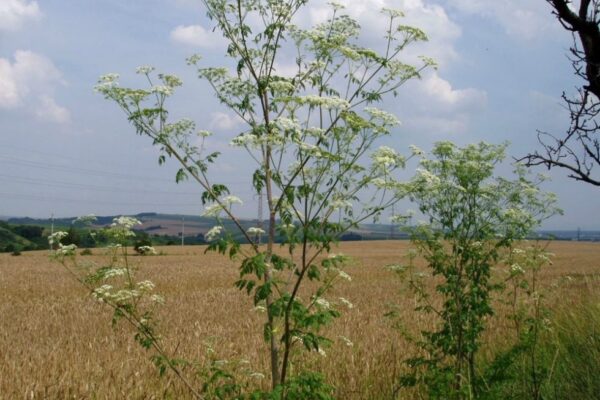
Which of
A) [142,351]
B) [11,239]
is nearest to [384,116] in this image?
[142,351]

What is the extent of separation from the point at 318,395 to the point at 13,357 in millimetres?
5881

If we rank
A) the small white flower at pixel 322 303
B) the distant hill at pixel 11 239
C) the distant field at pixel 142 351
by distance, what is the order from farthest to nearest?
the distant hill at pixel 11 239, the distant field at pixel 142 351, the small white flower at pixel 322 303

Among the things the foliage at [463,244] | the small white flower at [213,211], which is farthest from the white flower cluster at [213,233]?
the foliage at [463,244]

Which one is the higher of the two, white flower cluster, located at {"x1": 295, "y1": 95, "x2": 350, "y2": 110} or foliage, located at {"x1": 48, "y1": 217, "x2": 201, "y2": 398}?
white flower cluster, located at {"x1": 295, "y1": 95, "x2": 350, "y2": 110}

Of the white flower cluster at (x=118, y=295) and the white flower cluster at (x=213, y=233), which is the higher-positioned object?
the white flower cluster at (x=213, y=233)

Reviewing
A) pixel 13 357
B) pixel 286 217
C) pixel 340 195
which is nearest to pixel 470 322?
pixel 340 195

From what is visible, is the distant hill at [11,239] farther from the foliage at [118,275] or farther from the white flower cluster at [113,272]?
the white flower cluster at [113,272]

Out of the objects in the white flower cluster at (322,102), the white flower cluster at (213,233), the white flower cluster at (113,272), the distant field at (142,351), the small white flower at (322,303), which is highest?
the white flower cluster at (322,102)

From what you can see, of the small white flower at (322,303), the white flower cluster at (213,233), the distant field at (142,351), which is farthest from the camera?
the distant field at (142,351)

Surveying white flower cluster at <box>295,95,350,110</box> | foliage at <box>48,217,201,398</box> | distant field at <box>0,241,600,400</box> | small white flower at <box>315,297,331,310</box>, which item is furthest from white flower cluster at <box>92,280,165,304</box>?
white flower cluster at <box>295,95,350,110</box>

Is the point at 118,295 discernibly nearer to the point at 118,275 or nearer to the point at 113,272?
the point at 113,272

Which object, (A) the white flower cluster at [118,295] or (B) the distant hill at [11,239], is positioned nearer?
(A) the white flower cluster at [118,295]

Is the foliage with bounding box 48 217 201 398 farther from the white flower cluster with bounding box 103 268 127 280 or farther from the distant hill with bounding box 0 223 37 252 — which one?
the distant hill with bounding box 0 223 37 252

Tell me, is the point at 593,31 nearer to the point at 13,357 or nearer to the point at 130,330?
the point at 13,357
